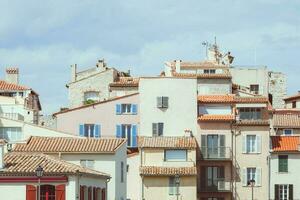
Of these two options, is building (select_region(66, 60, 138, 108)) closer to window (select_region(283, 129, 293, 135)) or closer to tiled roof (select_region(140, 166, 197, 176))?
window (select_region(283, 129, 293, 135))

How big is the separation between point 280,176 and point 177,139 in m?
10.6

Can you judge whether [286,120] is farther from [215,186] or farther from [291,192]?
[215,186]

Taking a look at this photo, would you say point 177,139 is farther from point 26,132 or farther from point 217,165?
point 26,132

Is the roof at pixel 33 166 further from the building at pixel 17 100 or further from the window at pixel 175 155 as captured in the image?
the building at pixel 17 100

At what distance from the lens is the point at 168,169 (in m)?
95.8

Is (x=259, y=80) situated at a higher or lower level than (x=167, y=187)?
higher

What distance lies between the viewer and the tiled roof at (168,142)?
96562 mm

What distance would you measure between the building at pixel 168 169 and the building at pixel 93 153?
9.47 m

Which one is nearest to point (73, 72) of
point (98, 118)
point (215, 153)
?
point (98, 118)

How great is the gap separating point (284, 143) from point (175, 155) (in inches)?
461

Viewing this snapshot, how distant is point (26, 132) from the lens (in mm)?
97062

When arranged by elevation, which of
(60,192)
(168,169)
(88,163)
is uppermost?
(88,163)

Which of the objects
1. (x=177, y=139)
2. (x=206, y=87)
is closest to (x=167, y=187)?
(x=177, y=139)

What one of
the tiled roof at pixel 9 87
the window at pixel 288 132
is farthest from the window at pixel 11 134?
the window at pixel 288 132
